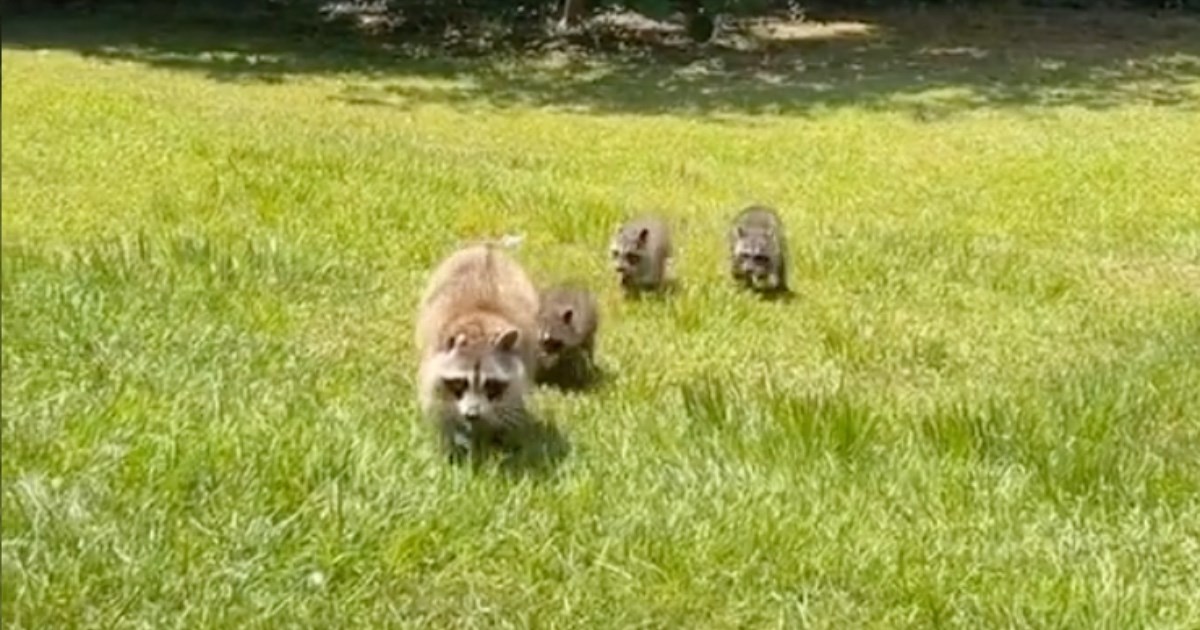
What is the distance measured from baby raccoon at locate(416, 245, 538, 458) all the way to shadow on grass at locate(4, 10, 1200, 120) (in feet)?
32.2

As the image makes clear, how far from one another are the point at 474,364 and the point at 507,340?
0.14 m

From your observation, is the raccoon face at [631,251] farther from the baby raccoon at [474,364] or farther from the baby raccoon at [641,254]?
the baby raccoon at [474,364]

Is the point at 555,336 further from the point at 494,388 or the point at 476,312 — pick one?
the point at 494,388

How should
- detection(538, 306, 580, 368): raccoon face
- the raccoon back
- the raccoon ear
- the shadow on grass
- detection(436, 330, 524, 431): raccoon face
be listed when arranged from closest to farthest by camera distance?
detection(436, 330, 524, 431): raccoon face
the raccoon ear
the raccoon back
detection(538, 306, 580, 368): raccoon face
the shadow on grass

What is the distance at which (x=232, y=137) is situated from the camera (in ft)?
29.4

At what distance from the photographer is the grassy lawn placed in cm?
309

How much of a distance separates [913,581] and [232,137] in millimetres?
6267

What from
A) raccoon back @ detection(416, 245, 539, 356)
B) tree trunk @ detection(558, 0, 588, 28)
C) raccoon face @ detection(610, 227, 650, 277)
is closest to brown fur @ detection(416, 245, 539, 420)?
raccoon back @ detection(416, 245, 539, 356)

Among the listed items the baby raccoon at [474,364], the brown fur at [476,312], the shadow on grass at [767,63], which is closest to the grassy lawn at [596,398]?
the baby raccoon at [474,364]

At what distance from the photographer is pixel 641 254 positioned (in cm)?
610

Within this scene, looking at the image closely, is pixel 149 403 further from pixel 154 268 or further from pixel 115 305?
pixel 154 268

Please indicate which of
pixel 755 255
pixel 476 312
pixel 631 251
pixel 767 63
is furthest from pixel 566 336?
pixel 767 63

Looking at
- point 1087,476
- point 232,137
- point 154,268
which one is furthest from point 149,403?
point 232,137

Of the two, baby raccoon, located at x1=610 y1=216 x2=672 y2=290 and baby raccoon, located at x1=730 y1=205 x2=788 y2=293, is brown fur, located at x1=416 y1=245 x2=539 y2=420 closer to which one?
baby raccoon, located at x1=610 y1=216 x2=672 y2=290
